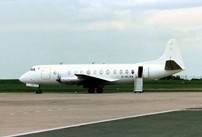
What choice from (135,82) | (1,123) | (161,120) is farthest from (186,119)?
(135,82)

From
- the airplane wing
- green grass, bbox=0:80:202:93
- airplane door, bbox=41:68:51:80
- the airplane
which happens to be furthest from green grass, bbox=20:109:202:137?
green grass, bbox=0:80:202:93

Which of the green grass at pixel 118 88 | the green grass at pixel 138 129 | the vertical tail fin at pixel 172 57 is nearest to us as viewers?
the green grass at pixel 138 129

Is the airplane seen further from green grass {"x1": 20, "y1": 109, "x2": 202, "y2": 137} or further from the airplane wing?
green grass {"x1": 20, "y1": 109, "x2": 202, "y2": 137}

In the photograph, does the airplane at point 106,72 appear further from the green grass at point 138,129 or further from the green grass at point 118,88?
the green grass at point 138,129

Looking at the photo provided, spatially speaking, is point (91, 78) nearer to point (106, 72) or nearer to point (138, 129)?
point (106, 72)

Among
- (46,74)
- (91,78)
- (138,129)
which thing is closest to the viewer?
(138,129)

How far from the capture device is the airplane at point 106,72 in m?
58.8

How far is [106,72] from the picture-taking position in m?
60.5

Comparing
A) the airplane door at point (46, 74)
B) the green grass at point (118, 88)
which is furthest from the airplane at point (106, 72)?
the green grass at point (118, 88)

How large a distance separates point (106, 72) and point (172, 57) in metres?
7.69

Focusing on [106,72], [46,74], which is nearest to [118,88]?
[106,72]

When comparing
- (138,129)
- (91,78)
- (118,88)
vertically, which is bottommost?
(138,129)

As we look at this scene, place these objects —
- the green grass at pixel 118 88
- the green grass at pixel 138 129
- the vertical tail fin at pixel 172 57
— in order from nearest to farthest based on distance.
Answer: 1. the green grass at pixel 138 129
2. the vertical tail fin at pixel 172 57
3. the green grass at pixel 118 88

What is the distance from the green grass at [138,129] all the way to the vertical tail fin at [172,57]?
38583 millimetres
